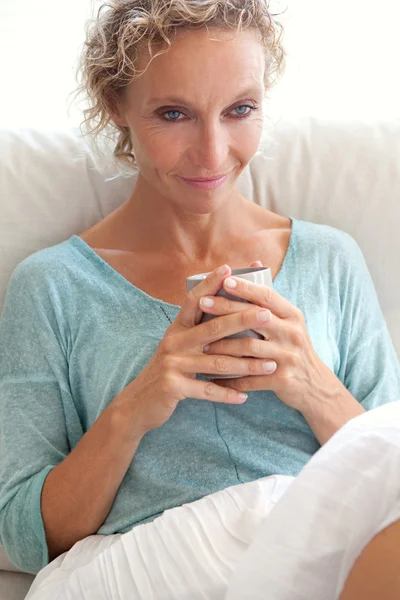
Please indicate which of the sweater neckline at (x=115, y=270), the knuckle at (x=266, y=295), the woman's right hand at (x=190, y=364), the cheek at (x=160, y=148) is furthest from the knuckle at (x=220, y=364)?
the cheek at (x=160, y=148)

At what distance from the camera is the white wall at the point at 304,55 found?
194cm

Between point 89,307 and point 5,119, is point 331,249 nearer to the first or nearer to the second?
point 89,307

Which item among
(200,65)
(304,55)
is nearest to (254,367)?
(200,65)

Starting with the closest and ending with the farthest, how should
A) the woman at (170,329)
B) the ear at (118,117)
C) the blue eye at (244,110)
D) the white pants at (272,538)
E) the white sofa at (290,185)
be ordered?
1. the white pants at (272,538)
2. the woman at (170,329)
3. the blue eye at (244,110)
4. the ear at (118,117)
5. the white sofa at (290,185)

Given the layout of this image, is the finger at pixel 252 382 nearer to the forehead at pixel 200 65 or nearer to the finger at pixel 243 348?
the finger at pixel 243 348

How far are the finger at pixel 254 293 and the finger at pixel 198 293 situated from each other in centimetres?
1

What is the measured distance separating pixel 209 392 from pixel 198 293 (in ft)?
0.50

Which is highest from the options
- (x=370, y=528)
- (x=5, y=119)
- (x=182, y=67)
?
(x=182, y=67)

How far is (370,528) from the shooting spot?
878 millimetres

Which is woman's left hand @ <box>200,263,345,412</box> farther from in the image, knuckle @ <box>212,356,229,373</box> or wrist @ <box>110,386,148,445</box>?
wrist @ <box>110,386,148,445</box>

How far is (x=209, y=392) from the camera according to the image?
117 cm

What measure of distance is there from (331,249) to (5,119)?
36.6 inches

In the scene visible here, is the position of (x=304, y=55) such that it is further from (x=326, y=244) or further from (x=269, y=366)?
(x=269, y=366)

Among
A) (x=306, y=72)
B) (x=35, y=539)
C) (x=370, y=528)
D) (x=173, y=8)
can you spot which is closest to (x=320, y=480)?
(x=370, y=528)
